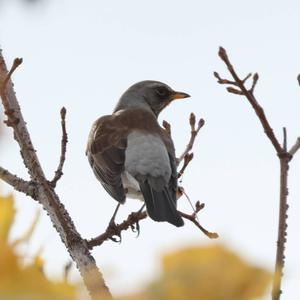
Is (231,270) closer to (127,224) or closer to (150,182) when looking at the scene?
(127,224)

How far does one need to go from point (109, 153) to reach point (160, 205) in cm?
132

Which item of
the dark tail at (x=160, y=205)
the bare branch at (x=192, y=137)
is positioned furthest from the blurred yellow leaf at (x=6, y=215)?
the dark tail at (x=160, y=205)

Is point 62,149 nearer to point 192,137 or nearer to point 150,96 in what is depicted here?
point 192,137

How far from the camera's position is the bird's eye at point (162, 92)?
28.7 ft

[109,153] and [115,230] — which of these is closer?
[115,230]

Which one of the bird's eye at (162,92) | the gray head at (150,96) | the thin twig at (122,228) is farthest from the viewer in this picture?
the bird's eye at (162,92)

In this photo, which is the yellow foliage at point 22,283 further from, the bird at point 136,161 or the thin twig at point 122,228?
the bird at point 136,161

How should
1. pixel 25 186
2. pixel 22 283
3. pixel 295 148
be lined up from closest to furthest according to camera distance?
pixel 22 283 < pixel 295 148 < pixel 25 186

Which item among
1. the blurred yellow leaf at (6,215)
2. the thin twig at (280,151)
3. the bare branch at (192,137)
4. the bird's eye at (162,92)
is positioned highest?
the bird's eye at (162,92)

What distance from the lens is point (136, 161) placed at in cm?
604

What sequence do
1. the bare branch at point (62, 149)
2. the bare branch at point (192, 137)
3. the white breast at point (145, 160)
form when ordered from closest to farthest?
the bare branch at point (62, 149) → the bare branch at point (192, 137) → the white breast at point (145, 160)

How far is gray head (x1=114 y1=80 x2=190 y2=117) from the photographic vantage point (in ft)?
27.6

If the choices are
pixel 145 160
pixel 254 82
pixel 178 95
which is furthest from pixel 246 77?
pixel 178 95

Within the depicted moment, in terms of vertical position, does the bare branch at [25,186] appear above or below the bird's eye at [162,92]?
below
